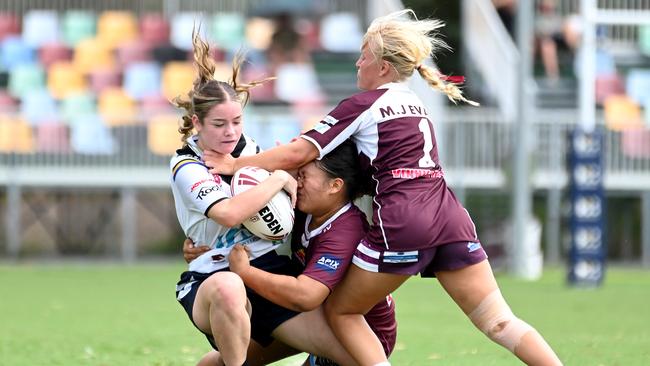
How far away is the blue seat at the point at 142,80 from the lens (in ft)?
73.2

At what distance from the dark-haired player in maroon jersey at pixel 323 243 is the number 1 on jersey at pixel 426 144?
36 cm

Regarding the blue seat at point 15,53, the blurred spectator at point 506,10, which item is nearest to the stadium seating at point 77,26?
the blue seat at point 15,53

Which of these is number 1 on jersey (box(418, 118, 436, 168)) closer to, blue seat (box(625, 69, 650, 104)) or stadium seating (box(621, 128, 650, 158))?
stadium seating (box(621, 128, 650, 158))

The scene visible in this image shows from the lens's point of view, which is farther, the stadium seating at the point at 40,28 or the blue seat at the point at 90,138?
the stadium seating at the point at 40,28

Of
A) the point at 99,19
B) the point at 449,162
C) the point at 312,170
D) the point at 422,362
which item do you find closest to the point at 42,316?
the point at 422,362

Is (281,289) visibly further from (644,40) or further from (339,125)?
(644,40)

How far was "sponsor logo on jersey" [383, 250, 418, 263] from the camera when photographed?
6.13m

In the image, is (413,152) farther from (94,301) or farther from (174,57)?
(174,57)

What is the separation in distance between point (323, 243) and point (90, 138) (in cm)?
1414

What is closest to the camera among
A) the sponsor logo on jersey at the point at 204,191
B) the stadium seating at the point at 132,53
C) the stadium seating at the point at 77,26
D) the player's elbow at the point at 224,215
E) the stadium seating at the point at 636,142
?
the player's elbow at the point at 224,215

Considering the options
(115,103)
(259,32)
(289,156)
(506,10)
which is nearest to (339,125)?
(289,156)

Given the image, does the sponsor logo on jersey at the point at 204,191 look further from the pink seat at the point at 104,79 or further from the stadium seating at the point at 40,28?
the stadium seating at the point at 40,28

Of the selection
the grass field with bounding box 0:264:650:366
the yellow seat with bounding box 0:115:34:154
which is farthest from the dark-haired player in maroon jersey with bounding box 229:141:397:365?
the yellow seat with bounding box 0:115:34:154

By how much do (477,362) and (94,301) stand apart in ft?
20.4
